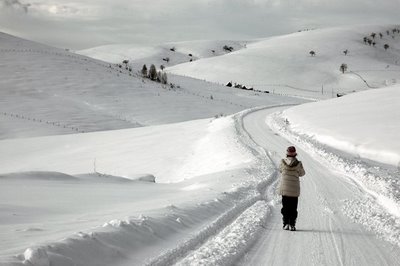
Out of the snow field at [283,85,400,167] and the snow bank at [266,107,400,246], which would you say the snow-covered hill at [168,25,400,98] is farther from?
the snow bank at [266,107,400,246]

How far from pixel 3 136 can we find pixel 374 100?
2946 centimetres

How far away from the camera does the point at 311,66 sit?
13675cm

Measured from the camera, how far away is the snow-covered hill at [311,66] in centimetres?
11706

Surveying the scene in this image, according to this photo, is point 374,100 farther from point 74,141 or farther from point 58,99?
point 58,99

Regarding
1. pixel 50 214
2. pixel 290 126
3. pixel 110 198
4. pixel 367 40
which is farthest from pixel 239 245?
pixel 367 40

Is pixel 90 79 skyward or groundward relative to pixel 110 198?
skyward

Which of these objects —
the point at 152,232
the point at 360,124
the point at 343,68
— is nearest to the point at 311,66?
the point at 343,68

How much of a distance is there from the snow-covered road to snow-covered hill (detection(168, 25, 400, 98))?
87.1 meters

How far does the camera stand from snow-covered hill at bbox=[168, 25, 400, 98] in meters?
117

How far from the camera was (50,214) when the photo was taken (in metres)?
9.84

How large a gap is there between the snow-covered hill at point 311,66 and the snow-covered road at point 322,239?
87.1 meters

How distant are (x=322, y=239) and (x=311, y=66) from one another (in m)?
133

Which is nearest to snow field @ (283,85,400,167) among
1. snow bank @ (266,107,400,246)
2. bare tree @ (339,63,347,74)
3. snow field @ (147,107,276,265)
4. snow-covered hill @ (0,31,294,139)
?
snow bank @ (266,107,400,246)

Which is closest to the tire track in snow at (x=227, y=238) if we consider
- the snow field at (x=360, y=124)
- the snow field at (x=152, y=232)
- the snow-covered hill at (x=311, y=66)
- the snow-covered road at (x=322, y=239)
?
the snow field at (x=152, y=232)
